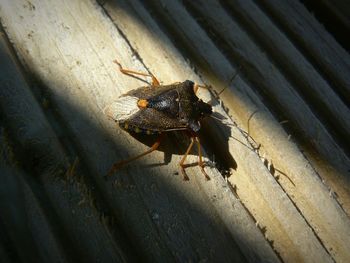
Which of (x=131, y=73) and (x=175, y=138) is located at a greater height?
(x=131, y=73)

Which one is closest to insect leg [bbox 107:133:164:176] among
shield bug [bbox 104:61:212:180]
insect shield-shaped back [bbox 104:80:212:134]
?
shield bug [bbox 104:61:212:180]

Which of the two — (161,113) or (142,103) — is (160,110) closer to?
(161,113)

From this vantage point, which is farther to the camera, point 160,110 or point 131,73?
point 160,110

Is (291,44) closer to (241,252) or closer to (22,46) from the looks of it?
(241,252)

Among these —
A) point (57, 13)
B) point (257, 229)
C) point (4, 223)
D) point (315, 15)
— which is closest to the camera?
point (4, 223)

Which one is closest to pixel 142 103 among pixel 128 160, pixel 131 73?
pixel 131 73

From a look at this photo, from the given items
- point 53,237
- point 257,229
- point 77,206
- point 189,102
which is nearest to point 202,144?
point 189,102

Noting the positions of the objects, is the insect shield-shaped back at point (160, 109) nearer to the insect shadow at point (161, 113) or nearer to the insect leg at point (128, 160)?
the insect shadow at point (161, 113)
